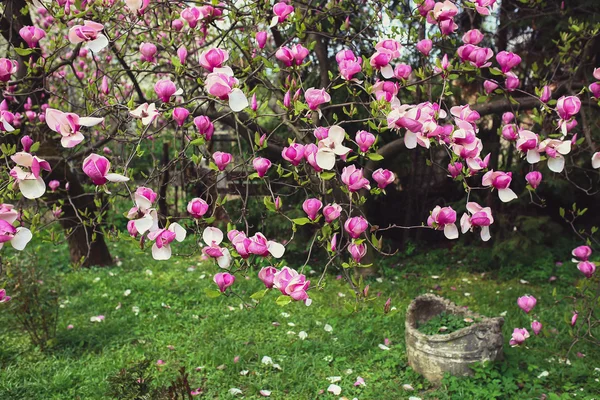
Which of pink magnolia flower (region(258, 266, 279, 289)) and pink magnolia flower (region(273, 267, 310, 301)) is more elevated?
pink magnolia flower (region(273, 267, 310, 301))

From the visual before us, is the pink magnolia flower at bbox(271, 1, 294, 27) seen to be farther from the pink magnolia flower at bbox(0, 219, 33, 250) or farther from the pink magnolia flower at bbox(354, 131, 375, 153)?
the pink magnolia flower at bbox(0, 219, 33, 250)

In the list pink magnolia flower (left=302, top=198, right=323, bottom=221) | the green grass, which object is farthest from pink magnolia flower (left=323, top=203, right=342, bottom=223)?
the green grass

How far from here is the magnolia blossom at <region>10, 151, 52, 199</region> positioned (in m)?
1.12

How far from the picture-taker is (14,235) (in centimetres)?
123

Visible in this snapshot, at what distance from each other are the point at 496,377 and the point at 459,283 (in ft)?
6.54

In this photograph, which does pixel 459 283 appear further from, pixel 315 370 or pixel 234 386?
pixel 234 386

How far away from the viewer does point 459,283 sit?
4688 millimetres

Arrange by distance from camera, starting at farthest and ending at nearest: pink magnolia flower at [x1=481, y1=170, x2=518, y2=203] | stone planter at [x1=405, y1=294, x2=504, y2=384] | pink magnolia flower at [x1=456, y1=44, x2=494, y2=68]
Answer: stone planter at [x1=405, y1=294, x2=504, y2=384], pink magnolia flower at [x1=456, y1=44, x2=494, y2=68], pink magnolia flower at [x1=481, y1=170, x2=518, y2=203]

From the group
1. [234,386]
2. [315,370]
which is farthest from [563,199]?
[234,386]

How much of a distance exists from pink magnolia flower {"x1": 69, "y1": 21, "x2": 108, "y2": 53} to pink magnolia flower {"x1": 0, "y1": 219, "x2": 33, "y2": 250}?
464 mm

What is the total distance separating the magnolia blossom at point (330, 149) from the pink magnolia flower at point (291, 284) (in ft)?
0.90

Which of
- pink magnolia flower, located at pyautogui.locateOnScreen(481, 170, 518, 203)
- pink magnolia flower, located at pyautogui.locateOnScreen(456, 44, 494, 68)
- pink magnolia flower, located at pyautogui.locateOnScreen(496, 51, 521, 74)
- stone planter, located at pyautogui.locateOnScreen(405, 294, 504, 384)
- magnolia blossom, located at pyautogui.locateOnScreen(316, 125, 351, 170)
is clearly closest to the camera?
magnolia blossom, located at pyautogui.locateOnScreen(316, 125, 351, 170)

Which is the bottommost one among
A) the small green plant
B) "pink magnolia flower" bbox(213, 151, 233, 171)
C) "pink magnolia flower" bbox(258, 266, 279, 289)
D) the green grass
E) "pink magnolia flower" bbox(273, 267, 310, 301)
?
the green grass

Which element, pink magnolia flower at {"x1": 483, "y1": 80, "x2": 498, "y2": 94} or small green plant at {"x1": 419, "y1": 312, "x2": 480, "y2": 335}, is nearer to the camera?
pink magnolia flower at {"x1": 483, "y1": 80, "x2": 498, "y2": 94}
